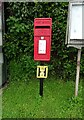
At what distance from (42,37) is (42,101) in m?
1.19

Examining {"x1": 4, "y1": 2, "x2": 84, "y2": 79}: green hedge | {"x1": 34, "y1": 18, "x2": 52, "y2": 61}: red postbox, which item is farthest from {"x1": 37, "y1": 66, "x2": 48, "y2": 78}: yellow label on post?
{"x1": 4, "y1": 2, "x2": 84, "y2": 79}: green hedge

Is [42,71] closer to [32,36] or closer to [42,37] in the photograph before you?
[42,37]

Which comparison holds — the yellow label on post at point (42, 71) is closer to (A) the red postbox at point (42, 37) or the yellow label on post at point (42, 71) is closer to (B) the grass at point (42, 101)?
(A) the red postbox at point (42, 37)

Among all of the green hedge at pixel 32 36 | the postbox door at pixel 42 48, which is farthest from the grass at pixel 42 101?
the postbox door at pixel 42 48

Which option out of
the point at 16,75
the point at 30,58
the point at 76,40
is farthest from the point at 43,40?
the point at 16,75

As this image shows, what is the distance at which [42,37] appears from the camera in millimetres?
4379

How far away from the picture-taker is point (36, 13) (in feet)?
17.3

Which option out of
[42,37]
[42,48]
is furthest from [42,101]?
[42,37]

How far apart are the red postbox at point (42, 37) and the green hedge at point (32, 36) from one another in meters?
0.85

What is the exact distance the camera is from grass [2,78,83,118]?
4.23 m

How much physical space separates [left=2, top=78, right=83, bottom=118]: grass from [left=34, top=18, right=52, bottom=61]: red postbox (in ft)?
2.68

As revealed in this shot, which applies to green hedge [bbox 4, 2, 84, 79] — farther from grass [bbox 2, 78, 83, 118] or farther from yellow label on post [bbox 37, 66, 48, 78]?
yellow label on post [bbox 37, 66, 48, 78]

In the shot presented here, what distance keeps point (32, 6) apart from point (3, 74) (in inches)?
64.9

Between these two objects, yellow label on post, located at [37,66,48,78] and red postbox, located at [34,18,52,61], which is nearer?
red postbox, located at [34,18,52,61]
